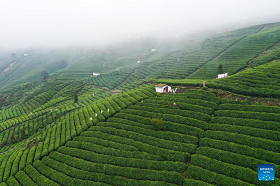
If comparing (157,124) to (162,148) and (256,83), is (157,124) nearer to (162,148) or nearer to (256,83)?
(162,148)

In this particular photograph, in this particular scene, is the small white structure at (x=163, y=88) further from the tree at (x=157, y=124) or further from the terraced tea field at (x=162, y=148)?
the tree at (x=157, y=124)

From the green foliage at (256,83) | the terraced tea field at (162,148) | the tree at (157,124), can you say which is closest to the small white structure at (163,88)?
the terraced tea field at (162,148)

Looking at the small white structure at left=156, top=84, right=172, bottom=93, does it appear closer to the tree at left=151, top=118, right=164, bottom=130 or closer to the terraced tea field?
the terraced tea field

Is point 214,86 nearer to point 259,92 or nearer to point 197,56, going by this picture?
point 259,92

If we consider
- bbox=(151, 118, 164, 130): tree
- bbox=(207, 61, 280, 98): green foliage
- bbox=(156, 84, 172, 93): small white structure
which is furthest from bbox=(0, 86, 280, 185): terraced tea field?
bbox=(156, 84, 172, 93): small white structure

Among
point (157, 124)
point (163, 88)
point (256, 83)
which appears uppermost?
point (256, 83)

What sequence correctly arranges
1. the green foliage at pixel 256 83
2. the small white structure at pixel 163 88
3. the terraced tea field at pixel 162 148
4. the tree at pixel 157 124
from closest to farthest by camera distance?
the terraced tea field at pixel 162 148 < the tree at pixel 157 124 < the green foliage at pixel 256 83 < the small white structure at pixel 163 88

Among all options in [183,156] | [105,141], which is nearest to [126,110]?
[105,141]

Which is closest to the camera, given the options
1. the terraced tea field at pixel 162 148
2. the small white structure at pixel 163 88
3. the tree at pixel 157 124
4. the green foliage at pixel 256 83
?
the terraced tea field at pixel 162 148

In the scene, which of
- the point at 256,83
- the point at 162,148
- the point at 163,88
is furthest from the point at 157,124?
the point at 256,83

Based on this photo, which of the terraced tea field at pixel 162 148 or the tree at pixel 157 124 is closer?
the terraced tea field at pixel 162 148

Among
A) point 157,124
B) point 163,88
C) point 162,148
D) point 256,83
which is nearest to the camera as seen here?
point 162,148

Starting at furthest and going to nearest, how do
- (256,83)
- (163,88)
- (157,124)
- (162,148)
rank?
(163,88) → (256,83) → (157,124) → (162,148)
